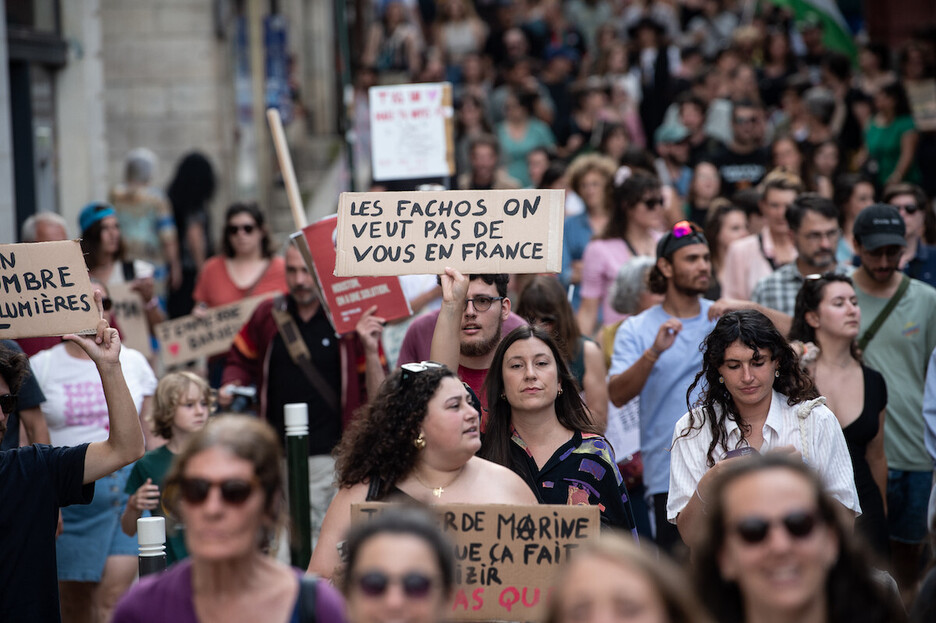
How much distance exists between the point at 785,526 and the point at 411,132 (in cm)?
662

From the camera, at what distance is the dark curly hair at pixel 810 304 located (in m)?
6.39

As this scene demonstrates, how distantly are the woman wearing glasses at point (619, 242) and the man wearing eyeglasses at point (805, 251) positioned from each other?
1.05 metres

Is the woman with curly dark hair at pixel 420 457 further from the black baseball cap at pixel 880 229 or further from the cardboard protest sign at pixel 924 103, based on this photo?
the cardboard protest sign at pixel 924 103

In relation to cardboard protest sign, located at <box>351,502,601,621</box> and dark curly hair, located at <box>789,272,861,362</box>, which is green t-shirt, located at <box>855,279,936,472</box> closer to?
dark curly hair, located at <box>789,272,861,362</box>

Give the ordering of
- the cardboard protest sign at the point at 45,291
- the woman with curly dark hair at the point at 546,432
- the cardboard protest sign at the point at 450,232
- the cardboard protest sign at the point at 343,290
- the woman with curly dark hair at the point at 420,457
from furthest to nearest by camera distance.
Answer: the cardboard protest sign at the point at 343,290, the cardboard protest sign at the point at 450,232, the cardboard protest sign at the point at 45,291, the woman with curly dark hair at the point at 546,432, the woman with curly dark hair at the point at 420,457

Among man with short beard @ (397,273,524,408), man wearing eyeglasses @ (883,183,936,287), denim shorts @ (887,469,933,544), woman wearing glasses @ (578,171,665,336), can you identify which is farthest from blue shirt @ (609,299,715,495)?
man wearing eyeglasses @ (883,183,936,287)

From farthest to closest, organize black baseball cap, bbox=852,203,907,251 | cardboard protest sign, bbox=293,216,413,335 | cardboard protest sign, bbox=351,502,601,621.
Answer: cardboard protest sign, bbox=293,216,413,335, black baseball cap, bbox=852,203,907,251, cardboard protest sign, bbox=351,502,601,621

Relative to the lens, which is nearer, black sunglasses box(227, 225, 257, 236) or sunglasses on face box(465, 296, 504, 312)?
sunglasses on face box(465, 296, 504, 312)

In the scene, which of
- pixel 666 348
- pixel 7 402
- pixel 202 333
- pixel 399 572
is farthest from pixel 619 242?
pixel 399 572

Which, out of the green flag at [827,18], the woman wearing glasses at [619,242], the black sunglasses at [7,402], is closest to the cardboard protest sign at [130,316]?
the woman wearing glasses at [619,242]

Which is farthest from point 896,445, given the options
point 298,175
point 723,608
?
point 298,175

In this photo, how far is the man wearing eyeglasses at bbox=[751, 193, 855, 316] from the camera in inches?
297

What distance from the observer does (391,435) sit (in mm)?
4695

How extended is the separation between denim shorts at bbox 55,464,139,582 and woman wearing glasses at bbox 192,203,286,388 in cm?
209
